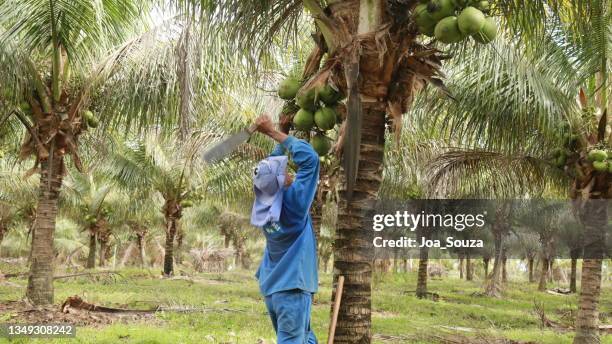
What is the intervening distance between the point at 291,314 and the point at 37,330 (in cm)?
528

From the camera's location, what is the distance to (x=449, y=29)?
3.33 meters

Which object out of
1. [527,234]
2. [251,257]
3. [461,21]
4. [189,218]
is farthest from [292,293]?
[251,257]

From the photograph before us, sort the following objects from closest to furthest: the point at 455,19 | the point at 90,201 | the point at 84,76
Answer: the point at 455,19 → the point at 84,76 → the point at 90,201

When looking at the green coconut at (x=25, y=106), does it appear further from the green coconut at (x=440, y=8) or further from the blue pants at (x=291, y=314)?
the green coconut at (x=440, y=8)

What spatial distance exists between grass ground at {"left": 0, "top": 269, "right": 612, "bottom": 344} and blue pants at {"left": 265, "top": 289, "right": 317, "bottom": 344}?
Result: 13.1ft

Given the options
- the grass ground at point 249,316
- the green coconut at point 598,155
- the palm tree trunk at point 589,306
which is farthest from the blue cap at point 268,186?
the palm tree trunk at point 589,306

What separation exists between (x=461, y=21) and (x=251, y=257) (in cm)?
4643

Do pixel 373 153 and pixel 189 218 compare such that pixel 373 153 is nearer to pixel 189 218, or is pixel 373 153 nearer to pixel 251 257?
pixel 189 218

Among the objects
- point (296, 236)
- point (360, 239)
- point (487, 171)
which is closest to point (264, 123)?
point (296, 236)

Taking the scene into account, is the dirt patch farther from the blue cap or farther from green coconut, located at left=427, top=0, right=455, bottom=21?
green coconut, located at left=427, top=0, right=455, bottom=21

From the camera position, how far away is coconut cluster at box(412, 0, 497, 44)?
10.6 feet

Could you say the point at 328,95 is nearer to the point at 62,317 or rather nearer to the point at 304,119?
the point at 304,119

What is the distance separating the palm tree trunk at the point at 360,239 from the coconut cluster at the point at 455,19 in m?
0.69

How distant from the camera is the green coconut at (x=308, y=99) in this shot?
12.3ft
